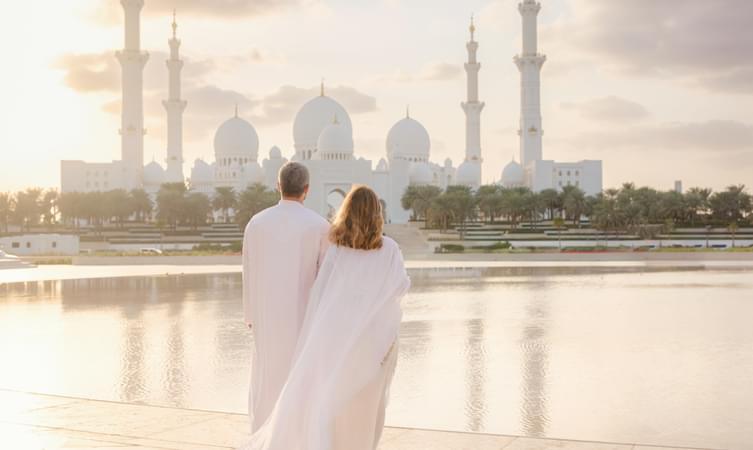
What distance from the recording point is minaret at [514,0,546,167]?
218 ft

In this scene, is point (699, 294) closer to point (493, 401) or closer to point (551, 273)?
point (551, 273)

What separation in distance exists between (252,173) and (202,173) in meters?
10.4

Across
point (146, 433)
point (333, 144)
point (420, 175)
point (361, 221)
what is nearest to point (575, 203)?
point (333, 144)

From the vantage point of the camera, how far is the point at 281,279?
4.67m

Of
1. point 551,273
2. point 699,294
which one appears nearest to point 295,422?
point 699,294

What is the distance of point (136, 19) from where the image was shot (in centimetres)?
6650

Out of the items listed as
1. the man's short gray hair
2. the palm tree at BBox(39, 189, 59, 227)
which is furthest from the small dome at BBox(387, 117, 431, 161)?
the man's short gray hair

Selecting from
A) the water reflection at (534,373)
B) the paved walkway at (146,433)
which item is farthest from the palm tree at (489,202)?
the paved walkway at (146,433)

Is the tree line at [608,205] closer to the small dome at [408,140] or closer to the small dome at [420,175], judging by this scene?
the small dome at [420,175]

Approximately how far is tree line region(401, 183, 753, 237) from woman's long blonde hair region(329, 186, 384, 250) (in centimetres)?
4456

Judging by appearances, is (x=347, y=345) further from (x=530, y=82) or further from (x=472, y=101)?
(x=472, y=101)

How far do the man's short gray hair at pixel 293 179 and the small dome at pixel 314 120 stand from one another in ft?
227

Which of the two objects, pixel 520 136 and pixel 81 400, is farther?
pixel 520 136

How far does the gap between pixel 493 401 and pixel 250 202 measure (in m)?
46.3
